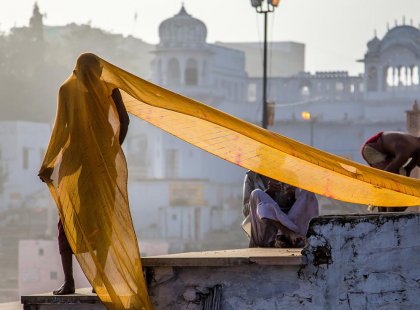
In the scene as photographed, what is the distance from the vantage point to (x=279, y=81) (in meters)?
66.6

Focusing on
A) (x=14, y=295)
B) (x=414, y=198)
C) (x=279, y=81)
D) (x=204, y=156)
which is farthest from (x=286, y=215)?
(x=279, y=81)

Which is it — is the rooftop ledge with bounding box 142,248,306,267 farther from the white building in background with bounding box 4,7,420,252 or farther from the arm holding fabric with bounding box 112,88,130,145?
the white building in background with bounding box 4,7,420,252

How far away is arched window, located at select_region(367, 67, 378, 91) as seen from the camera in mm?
64625

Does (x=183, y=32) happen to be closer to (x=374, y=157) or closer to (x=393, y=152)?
(x=374, y=157)

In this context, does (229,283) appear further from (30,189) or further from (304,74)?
(304,74)

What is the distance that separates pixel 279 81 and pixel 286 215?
57.8 metres

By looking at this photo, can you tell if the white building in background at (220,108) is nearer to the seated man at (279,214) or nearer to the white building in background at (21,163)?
the white building in background at (21,163)

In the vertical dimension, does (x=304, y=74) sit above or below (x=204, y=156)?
above

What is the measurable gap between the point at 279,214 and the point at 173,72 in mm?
54296

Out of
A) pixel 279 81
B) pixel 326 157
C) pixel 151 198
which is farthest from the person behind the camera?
pixel 279 81

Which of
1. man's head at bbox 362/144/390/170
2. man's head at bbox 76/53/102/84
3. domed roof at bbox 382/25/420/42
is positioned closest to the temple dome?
domed roof at bbox 382/25/420/42

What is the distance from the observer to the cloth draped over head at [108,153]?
6.75 m

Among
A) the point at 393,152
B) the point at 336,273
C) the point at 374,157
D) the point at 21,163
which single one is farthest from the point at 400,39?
the point at 336,273

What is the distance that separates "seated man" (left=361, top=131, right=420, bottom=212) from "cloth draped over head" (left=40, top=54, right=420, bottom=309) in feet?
6.96
